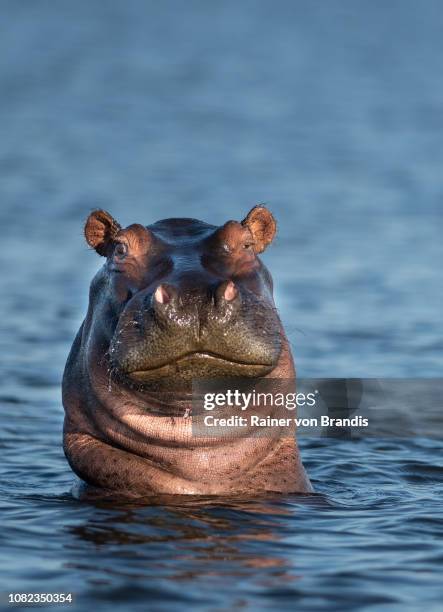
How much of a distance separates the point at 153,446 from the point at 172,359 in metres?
0.95

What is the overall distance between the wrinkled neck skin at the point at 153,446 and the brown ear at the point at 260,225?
0.94m

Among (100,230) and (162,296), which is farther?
(100,230)

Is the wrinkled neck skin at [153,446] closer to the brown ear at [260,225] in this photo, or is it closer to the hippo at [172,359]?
the hippo at [172,359]

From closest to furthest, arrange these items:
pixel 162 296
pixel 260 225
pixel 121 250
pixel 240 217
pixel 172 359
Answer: pixel 162 296, pixel 172 359, pixel 121 250, pixel 260 225, pixel 240 217

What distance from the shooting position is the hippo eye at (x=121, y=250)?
10055mm

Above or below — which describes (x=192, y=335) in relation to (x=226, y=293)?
below

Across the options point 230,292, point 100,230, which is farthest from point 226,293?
point 100,230

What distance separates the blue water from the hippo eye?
145 centimetres

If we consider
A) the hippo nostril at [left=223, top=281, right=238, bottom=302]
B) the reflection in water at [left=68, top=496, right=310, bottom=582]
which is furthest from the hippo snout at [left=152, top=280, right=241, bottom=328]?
the reflection in water at [left=68, top=496, right=310, bottom=582]

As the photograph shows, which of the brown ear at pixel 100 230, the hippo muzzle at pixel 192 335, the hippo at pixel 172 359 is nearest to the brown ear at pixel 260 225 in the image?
the hippo at pixel 172 359

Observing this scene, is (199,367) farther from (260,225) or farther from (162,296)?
(260,225)

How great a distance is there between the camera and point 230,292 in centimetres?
910

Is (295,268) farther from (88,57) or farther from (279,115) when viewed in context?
(88,57)

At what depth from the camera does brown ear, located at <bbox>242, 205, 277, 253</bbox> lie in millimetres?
10586
